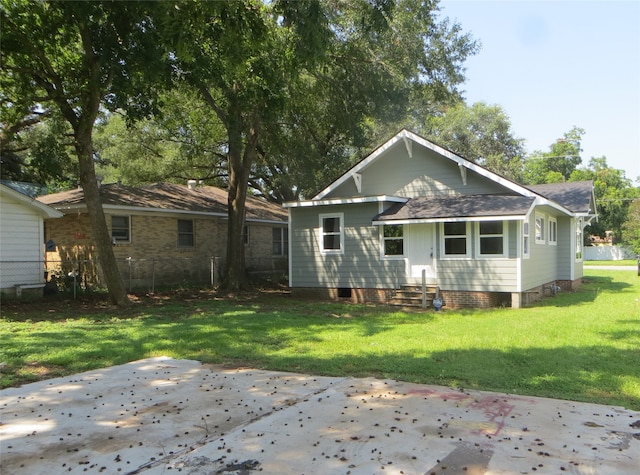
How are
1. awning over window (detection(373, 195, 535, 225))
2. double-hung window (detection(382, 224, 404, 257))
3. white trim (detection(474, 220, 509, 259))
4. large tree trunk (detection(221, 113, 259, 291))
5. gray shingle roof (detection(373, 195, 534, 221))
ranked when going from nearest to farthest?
awning over window (detection(373, 195, 535, 225))
gray shingle roof (detection(373, 195, 534, 221))
white trim (detection(474, 220, 509, 259))
double-hung window (detection(382, 224, 404, 257))
large tree trunk (detection(221, 113, 259, 291))

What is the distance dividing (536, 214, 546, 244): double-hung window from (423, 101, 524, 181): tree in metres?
27.1

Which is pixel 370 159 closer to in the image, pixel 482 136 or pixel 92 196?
pixel 92 196

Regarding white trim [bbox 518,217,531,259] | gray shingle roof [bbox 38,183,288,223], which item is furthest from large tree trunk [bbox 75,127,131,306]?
white trim [bbox 518,217,531,259]

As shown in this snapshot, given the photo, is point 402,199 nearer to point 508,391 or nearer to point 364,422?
point 508,391

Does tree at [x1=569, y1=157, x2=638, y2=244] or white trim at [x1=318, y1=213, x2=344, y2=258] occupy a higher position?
tree at [x1=569, y1=157, x2=638, y2=244]

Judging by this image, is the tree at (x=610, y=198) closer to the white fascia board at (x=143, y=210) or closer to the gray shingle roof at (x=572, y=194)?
the gray shingle roof at (x=572, y=194)

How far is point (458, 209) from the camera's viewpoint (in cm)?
1432

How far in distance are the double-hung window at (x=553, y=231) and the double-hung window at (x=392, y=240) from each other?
6.52m

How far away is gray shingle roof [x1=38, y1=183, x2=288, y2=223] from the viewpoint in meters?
18.6

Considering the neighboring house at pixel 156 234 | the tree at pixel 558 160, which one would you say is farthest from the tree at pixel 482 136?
the neighboring house at pixel 156 234

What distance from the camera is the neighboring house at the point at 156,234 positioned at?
18.3 meters

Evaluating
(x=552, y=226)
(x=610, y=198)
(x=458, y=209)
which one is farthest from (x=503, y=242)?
(x=610, y=198)

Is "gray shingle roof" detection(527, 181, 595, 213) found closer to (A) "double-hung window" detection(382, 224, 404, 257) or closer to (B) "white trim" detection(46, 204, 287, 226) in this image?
(A) "double-hung window" detection(382, 224, 404, 257)

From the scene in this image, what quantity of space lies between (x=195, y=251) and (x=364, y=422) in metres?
17.8
